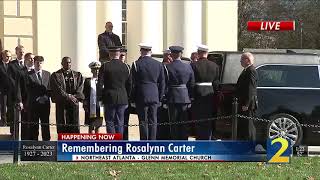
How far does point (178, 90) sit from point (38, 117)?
2606 mm

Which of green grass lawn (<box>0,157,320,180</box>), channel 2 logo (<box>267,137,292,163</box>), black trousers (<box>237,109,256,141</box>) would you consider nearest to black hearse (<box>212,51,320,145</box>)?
black trousers (<box>237,109,256,141</box>)

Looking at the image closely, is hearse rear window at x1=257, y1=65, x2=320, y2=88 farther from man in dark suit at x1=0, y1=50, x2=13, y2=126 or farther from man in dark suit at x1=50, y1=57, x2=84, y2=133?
man in dark suit at x1=0, y1=50, x2=13, y2=126

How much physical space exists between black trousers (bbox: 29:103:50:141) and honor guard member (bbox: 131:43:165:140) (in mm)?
1772

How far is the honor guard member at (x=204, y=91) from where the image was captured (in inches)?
528

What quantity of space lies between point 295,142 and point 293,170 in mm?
2389

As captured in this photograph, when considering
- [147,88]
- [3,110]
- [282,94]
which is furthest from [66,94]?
[282,94]

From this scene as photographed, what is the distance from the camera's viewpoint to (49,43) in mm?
22484

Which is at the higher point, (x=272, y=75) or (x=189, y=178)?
(x=272, y=75)

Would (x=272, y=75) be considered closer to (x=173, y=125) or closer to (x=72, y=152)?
(x=173, y=125)

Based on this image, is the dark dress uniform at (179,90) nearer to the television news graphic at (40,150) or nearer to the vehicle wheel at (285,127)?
the vehicle wheel at (285,127)

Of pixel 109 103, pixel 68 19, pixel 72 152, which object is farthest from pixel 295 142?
pixel 68 19

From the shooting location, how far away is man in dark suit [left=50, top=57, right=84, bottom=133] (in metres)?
13.5

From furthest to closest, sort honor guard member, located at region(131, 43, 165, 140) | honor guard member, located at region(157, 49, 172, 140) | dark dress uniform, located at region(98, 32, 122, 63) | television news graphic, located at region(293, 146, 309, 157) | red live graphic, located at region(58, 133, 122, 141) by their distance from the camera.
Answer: dark dress uniform, located at region(98, 32, 122, 63) → honor guard member, located at region(157, 49, 172, 140) → television news graphic, located at region(293, 146, 309, 157) → honor guard member, located at region(131, 43, 165, 140) → red live graphic, located at region(58, 133, 122, 141)

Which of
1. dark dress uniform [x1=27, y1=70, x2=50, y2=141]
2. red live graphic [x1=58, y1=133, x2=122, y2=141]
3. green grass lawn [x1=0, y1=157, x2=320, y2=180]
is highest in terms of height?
dark dress uniform [x1=27, y1=70, x2=50, y2=141]
